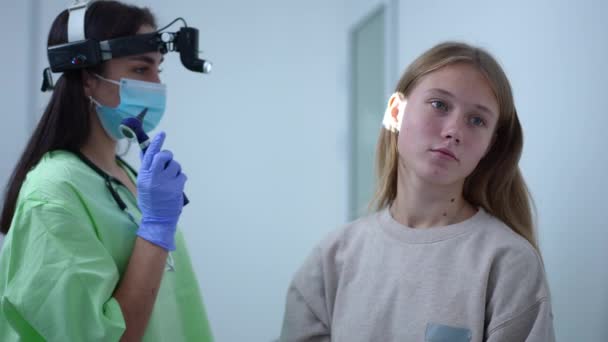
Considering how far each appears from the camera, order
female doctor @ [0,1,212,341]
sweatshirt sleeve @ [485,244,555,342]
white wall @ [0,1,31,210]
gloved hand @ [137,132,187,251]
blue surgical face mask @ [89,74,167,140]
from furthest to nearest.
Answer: white wall @ [0,1,31,210]
blue surgical face mask @ [89,74,167,140]
gloved hand @ [137,132,187,251]
female doctor @ [0,1,212,341]
sweatshirt sleeve @ [485,244,555,342]

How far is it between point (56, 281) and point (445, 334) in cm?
77

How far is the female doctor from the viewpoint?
3.54ft

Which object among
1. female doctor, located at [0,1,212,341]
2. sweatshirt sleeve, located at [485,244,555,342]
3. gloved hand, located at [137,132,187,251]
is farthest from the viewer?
gloved hand, located at [137,132,187,251]

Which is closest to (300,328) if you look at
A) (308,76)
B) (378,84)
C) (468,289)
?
(468,289)

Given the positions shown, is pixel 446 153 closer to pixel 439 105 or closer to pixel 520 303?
pixel 439 105

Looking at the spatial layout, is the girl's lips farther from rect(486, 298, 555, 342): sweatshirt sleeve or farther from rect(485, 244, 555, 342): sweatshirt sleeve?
rect(486, 298, 555, 342): sweatshirt sleeve

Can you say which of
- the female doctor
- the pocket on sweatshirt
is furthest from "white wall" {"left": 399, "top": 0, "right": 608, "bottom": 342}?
the female doctor

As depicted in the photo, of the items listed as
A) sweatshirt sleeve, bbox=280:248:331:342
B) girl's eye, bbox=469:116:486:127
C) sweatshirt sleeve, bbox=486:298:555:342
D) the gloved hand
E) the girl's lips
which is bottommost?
sweatshirt sleeve, bbox=280:248:331:342

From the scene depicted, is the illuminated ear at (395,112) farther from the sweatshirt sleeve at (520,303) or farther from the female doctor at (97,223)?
the female doctor at (97,223)

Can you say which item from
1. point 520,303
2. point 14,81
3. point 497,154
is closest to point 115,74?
point 497,154

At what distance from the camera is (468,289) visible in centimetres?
105

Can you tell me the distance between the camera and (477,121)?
1140 mm

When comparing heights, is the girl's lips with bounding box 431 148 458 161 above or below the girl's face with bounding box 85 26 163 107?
below

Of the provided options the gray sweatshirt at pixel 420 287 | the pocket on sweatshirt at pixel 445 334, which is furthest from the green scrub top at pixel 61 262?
the pocket on sweatshirt at pixel 445 334
